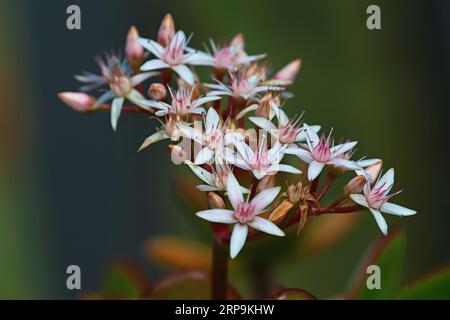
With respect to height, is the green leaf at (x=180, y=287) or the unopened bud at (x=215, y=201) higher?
the unopened bud at (x=215, y=201)

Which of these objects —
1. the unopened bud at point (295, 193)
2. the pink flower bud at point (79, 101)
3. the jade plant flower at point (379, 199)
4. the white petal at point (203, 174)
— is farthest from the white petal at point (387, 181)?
the pink flower bud at point (79, 101)

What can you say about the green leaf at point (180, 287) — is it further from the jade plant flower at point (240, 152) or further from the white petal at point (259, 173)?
the white petal at point (259, 173)

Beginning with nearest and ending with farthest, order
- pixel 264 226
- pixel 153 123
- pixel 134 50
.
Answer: pixel 264 226, pixel 134 50, pixel 153 123

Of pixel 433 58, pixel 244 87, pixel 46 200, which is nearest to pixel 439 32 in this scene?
pixel 433 58

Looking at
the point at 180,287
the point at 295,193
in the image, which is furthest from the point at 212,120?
the point at 180,287

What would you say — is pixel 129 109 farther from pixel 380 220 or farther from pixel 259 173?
pixel 380 220

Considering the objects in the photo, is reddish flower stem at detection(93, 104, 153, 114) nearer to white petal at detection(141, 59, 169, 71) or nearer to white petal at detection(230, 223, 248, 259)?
white petal at detection(141, 59, 169, 71)

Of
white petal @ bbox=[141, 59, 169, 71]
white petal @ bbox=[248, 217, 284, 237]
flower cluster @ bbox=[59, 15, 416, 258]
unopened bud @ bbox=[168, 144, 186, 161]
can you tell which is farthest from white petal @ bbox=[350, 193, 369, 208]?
white petal @ bbox=[141, 59, 169, 71]
